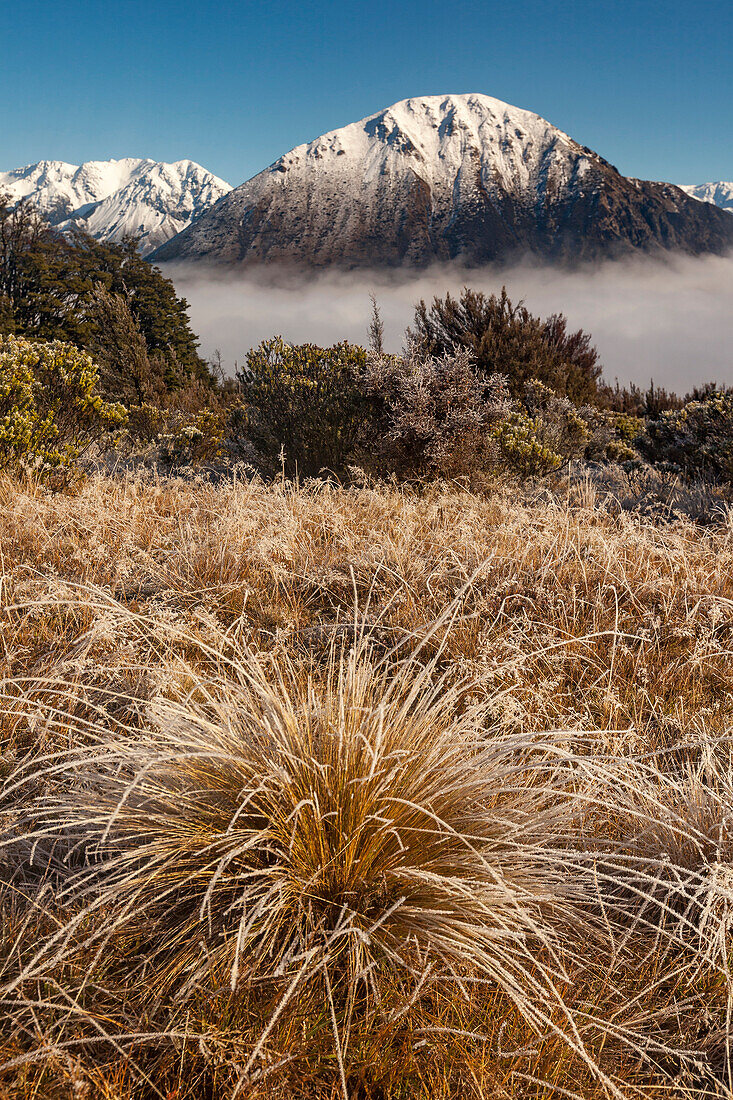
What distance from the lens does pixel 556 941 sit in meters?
1.28

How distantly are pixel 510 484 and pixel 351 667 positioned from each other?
17.8 ft

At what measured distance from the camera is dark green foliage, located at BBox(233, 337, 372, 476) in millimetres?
6477

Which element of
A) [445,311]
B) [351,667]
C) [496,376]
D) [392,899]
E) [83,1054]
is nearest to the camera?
[83,1054]

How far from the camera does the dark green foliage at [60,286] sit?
25422 mm

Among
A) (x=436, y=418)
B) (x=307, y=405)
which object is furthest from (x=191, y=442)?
(x=436, y=418)

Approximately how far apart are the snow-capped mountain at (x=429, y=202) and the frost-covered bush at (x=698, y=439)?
190 meters

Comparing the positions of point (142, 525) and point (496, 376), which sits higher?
point (496, 376)

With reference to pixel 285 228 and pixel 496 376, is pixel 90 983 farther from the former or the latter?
pixel 285 228

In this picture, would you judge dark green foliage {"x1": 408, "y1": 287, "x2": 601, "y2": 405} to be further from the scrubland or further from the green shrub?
the scrubland

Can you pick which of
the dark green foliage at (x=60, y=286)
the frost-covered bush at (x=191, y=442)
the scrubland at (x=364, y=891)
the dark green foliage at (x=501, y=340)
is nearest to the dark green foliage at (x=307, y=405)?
the frost-covered bush at (x=191, y=442)

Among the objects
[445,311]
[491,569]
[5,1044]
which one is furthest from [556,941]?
[445,311]

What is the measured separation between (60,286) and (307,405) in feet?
92.1

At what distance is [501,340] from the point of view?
36.5 feet

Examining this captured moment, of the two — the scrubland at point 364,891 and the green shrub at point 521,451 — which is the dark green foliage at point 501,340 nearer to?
the green shrub at point 521,451
